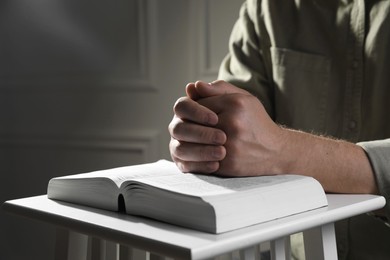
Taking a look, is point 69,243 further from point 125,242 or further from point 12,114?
point 12,114

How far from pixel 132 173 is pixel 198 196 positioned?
0.79 ft

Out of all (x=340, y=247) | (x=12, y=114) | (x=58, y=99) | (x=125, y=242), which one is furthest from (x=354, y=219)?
(x=12, y=114)

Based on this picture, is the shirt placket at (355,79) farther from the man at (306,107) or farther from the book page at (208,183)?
the book page at (208,183)

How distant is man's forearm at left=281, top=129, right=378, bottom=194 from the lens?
0.98 m

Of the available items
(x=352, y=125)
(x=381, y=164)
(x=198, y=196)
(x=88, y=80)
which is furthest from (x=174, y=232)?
(x=88, y=80)

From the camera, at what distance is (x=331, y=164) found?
101 cm

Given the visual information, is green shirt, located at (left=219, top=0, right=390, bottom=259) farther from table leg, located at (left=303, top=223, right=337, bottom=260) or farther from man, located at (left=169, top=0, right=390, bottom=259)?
table leg, located at (left=303, top=223, right=337, bottom=260)

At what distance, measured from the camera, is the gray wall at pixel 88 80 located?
1.98 metres

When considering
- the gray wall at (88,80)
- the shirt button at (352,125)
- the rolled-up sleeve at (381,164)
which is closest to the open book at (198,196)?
the rolled-up sleeve at (381,164)

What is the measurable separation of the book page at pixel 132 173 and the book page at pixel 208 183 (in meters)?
0.04

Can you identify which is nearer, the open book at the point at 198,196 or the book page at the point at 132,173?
the open book at the point at 198,196

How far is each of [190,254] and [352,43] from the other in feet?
2.94

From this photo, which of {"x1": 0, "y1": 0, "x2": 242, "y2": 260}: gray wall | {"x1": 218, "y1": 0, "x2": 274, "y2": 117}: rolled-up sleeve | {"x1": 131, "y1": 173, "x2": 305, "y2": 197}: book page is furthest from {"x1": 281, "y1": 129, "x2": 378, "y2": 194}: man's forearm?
{"x1": 0, "y1": 0, "x2": 242, "y2": 260}: gray wall

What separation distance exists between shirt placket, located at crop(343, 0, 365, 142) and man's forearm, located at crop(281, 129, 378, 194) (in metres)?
0.31
